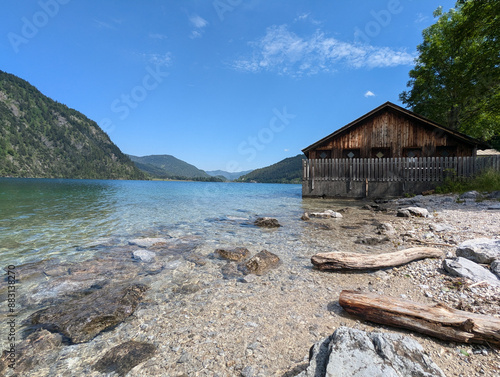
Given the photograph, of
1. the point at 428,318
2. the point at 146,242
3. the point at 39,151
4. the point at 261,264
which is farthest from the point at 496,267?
the point at 39,151

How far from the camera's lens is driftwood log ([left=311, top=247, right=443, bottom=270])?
455 centimetres

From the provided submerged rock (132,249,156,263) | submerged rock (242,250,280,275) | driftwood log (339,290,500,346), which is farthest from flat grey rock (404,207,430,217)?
submerged rock (132,249,156,263)

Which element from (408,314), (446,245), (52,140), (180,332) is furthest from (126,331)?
(52,140)

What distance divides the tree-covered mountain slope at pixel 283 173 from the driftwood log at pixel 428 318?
421 feet

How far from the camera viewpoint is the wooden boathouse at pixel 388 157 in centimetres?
1773

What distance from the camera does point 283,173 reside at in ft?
525

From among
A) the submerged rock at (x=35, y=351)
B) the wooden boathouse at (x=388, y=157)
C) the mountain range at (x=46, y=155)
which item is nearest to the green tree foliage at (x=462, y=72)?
the wooden boathouse at (x=388, y=157)

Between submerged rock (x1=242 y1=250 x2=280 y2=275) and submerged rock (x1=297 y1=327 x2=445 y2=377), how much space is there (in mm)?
2902

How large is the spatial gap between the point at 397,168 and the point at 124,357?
21427mm

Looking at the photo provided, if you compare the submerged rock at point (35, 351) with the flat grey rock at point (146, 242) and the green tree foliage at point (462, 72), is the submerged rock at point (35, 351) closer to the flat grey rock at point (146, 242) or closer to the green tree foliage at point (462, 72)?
the flat grey rock at point (146, 242)

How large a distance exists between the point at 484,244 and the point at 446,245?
3.84 feet

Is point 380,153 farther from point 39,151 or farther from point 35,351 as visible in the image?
point 39,151

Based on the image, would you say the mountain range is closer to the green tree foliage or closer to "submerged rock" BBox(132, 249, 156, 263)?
the green tree foliage

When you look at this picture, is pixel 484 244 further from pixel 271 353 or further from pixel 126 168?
pixel 126 168
